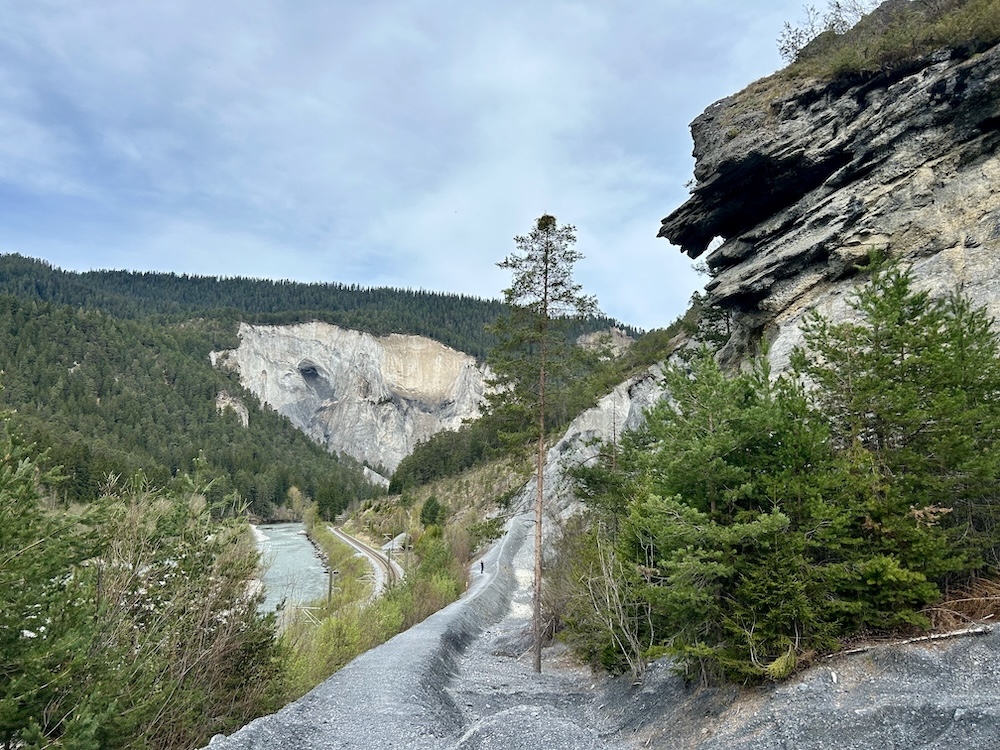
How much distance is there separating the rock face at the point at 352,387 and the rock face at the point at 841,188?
168 meters

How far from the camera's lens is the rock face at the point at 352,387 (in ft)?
634

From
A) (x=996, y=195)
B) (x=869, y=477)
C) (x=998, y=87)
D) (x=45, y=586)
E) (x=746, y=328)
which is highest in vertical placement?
(x=998, y=87)

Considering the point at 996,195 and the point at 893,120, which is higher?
the point at 893,120

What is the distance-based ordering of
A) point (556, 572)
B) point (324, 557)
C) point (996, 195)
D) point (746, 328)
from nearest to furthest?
point (996, 195) → point (556, 572) → point (746, 328) → point (324, 557)

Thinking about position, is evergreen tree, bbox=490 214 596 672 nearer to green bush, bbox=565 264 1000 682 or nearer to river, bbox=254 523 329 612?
green bush, bbox=565 264 1000 682

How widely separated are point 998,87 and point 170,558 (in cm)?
2551

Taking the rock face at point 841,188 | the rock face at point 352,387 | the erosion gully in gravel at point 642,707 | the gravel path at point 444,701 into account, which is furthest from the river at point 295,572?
the rock face at point 352,387

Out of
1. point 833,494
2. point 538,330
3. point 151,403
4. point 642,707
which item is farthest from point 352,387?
point 833,494

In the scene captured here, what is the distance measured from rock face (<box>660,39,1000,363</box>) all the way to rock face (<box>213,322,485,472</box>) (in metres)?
168

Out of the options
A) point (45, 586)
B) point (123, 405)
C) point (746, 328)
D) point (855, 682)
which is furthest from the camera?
point (123, 405)

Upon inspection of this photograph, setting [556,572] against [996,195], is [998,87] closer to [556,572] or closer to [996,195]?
[996,195]

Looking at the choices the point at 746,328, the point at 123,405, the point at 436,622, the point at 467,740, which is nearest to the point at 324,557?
the point at 436,622

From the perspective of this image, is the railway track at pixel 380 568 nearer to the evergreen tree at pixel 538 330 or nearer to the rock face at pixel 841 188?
the evergreen tree at pixel 538 330

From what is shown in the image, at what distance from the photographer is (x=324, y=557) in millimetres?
65938
